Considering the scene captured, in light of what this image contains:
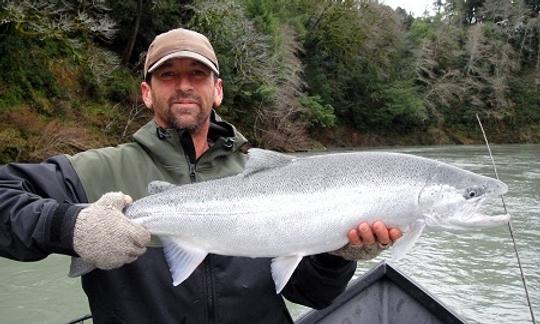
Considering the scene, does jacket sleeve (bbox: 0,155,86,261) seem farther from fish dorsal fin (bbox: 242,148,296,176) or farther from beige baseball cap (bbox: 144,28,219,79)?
beige baseball cap (bbox: 144,28,219,79)

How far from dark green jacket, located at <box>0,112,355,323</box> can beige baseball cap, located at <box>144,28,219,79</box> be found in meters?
0.40

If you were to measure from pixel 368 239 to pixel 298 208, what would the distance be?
14.8 inches

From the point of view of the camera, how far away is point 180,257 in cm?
256

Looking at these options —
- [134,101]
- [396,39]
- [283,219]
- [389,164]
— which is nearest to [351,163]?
[389,164]

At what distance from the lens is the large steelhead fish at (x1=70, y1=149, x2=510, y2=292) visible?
8.48 feet

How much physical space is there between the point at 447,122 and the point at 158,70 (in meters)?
44.6

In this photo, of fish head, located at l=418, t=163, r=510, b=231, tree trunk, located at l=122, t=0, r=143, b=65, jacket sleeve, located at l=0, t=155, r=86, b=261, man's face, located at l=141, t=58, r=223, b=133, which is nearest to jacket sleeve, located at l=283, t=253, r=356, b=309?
fish head, located at l=418, t=163, r=510, b=231

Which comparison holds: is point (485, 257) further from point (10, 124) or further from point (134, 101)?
point (134, 101)

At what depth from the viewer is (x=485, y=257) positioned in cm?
912

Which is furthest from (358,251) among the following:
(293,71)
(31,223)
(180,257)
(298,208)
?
(293,71)

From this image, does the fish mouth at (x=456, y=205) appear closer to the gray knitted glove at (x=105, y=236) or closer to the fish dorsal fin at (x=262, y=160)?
the fish dorsal fin at (x=262, y=160)

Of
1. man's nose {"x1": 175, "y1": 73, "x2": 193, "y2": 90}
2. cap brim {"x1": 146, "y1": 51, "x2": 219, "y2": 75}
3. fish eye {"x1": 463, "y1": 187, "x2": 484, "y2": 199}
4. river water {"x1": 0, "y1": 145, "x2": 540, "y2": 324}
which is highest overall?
cap brim {"x1": 146, "y1": 51, "x2": 219, "y2": 75}

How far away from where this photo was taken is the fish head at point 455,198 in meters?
2.69

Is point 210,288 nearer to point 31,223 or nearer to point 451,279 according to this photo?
point 31,223
